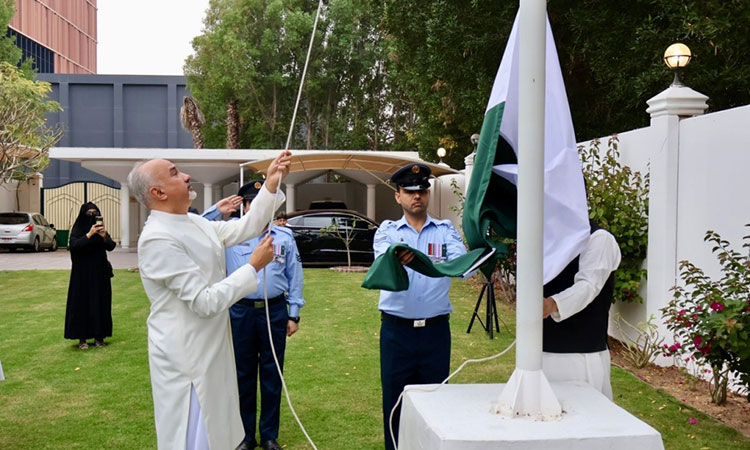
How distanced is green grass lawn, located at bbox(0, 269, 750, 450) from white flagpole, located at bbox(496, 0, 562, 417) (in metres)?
3.05

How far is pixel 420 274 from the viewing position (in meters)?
4.02

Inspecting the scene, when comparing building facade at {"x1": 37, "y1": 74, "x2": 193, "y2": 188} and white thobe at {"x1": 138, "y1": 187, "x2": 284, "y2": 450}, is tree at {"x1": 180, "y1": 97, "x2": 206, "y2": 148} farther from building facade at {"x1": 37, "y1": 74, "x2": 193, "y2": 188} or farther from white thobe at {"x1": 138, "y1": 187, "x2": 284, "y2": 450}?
white thobe at {"x1": 138, "y1": 187, "x2": 284, "y2": 450}

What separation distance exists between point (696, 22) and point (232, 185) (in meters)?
22.5

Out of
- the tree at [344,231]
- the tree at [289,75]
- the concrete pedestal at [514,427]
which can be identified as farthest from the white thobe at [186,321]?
the tree at [289,75]

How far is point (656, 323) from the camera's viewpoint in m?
6.96

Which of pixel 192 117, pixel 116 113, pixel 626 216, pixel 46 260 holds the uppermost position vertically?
pixel 116 113

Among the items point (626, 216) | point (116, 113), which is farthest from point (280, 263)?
point (116, 113)

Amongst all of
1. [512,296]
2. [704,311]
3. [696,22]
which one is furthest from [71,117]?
[704,311]

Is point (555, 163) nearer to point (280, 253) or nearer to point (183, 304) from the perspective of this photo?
point (183, 304)

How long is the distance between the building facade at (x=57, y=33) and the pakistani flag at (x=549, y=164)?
44178 millimetres

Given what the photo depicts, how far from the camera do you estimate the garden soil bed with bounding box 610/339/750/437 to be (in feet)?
17.9

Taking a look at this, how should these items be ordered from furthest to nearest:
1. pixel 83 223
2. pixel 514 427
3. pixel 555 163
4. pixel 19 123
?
pixel 19 123 → pixel 83 223 → pixel 555 163 → pixel 514 427

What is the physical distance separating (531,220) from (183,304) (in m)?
1.66

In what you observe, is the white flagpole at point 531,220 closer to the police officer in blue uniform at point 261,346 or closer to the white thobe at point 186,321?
the white thobe at point 186,321
